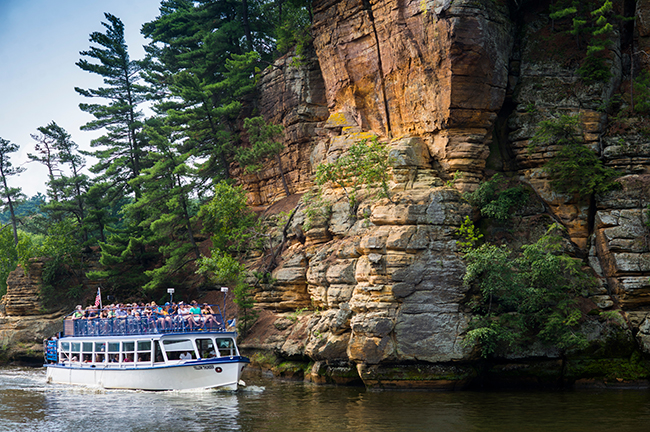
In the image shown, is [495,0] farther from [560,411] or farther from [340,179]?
[560,411]

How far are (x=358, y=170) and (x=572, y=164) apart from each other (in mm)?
10804

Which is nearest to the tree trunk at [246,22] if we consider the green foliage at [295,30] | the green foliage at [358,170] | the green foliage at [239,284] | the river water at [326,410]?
the green foliage at [295,30]

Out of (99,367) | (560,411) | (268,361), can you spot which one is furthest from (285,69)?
(560,411)

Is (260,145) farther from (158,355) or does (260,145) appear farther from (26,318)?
(26,318)

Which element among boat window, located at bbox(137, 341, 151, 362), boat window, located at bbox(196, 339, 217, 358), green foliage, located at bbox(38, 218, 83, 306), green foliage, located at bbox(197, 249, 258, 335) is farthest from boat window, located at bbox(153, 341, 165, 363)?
green foliage, located at bbox(38, 218, 83, 306)

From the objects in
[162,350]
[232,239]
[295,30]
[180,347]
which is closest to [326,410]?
[180,347]

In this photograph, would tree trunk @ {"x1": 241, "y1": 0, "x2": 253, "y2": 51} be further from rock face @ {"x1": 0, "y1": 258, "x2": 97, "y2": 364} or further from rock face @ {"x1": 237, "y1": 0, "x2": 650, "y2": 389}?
rock face @ {"x1": 0, "y1": 258, "x2": 97, "y2": 364}

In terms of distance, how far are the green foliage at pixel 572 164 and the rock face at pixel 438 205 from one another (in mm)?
573

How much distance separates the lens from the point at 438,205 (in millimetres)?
27453

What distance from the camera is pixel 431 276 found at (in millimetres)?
25891

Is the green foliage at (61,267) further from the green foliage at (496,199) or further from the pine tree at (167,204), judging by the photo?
the green foliage at (496,199)

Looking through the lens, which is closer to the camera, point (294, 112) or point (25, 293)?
point (294, 112)

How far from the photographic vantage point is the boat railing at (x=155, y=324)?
2698cm

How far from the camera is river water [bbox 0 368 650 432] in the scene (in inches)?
718
